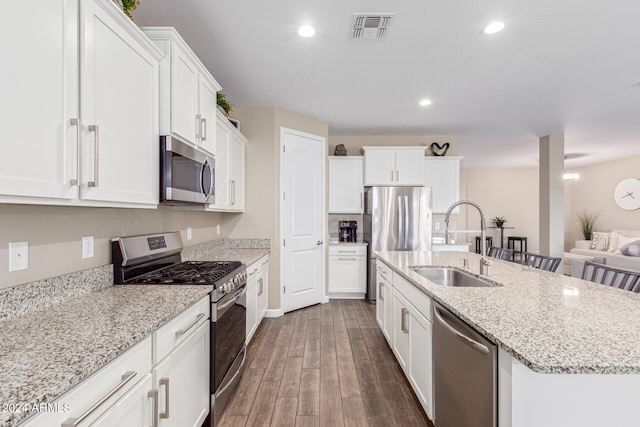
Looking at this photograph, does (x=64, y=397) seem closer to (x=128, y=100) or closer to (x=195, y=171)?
(x=128, y=100)

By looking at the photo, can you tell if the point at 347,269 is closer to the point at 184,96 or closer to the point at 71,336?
the point at 184,96

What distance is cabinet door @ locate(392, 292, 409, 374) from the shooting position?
2.09 meters

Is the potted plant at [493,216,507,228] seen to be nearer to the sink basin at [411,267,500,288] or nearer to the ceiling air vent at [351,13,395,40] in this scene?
the sink basin at [411,267,500,288]

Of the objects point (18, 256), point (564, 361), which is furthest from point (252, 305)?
point (564, 361)

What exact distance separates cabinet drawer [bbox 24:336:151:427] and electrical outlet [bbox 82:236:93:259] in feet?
2.52

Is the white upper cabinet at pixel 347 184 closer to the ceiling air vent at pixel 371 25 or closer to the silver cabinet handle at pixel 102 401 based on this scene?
the ceiling air vent at pixel 371 25

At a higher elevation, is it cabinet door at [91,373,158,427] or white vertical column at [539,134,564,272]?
white vertical column at [539,134,564,272]

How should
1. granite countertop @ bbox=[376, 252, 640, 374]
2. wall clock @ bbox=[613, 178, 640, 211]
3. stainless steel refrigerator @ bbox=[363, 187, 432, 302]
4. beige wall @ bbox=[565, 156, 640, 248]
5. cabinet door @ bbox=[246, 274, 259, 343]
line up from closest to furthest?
1. granite countertop @ bbox=[376, 252, 640, 374]
2. cabinet door @ bbox=[246, 274, 259, 343]
3. stainless steel refrigerator @ bbox=[363, 187, 432, 302]
4. wall clock @ bbox=[613, 178, 640, 211]
5. beige wall @ bbox=[565, 156, 640, 248]

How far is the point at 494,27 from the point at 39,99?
106 inches

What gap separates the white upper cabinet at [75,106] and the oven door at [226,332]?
775 millimetres

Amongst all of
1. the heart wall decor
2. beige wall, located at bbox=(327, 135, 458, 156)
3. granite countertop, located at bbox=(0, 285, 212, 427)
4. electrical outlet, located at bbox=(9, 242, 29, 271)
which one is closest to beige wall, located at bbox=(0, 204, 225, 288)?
electrical outlet, located at bbox=(9, 242, 29, 271)

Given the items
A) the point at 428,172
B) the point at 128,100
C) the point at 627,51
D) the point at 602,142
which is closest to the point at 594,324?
the point at 128,100

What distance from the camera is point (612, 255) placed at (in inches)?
213

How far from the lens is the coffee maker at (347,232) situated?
4945mm
